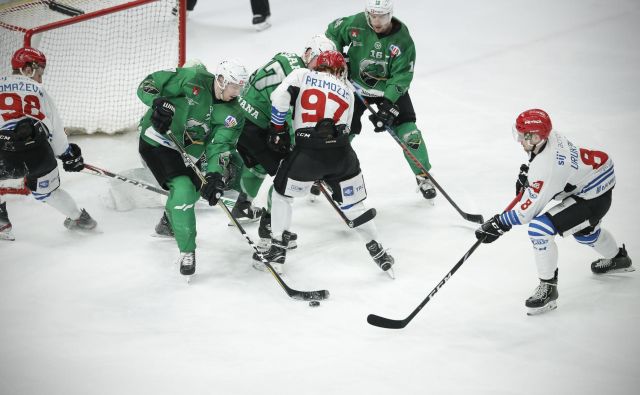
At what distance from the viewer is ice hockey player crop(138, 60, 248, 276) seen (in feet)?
12.4

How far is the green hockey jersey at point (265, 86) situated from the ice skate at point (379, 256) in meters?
0.89

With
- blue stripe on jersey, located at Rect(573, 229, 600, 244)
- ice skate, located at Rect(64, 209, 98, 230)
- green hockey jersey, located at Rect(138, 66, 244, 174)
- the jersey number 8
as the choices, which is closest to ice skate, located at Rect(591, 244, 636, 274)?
blue stripe on jersey, located at Rect(573, 229, 600, 244)

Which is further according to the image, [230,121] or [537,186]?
[230,121]

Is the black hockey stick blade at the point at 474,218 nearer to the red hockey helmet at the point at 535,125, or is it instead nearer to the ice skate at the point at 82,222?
the red hockey helmet at the point at 535,125

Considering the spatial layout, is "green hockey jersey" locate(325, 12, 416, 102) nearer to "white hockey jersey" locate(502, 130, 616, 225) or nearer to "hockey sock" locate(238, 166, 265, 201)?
"hockey sock" locate(238, 166, 265, 201)

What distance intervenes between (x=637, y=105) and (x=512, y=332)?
317cm

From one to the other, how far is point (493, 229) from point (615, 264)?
847mm

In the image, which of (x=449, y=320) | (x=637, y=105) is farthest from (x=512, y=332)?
(x=637, y=105)

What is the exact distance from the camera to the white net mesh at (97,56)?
5562mm

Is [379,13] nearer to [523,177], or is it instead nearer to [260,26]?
[523,177]

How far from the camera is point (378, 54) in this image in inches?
176

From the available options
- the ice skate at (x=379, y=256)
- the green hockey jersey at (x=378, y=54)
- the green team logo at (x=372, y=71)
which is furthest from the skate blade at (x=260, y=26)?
the ice skate at (x=379, y=256)

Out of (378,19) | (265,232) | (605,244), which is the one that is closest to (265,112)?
(265,232)

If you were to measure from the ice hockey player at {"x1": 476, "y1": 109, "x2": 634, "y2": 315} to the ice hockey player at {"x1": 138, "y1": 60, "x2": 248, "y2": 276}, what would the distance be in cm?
143
